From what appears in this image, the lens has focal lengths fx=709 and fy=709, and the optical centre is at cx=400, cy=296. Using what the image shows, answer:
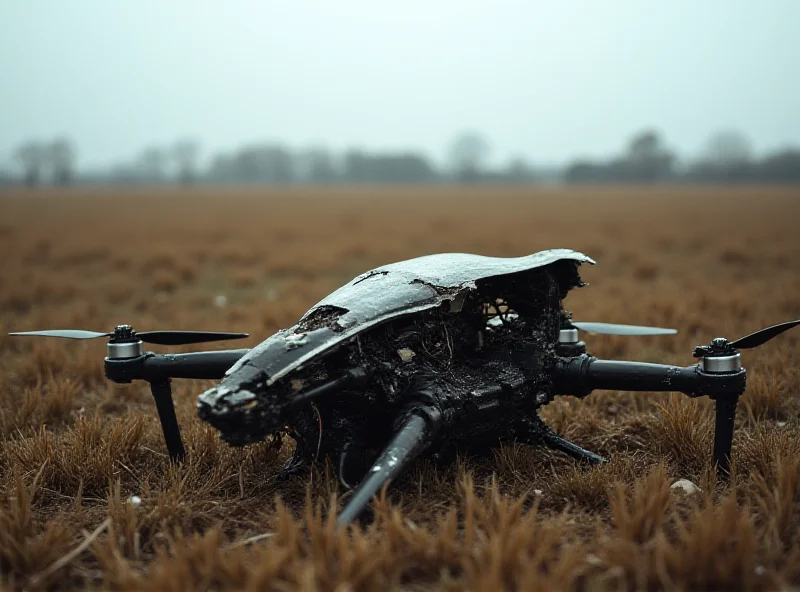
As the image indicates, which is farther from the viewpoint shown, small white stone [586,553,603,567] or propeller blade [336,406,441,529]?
propeller blade [336,406,441,529]

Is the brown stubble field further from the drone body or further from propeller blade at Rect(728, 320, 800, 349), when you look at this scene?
propeller blade at Rect(728, 320, 800, 349)

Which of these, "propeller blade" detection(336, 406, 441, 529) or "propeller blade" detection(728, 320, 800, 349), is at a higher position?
"propeller blade" detection(728, 320, 800, 349)

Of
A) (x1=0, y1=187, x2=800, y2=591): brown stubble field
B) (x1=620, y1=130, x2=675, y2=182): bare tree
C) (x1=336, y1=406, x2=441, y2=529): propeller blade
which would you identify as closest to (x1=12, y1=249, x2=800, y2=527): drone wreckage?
(x1=336, y1=406, x2=441, y2=529): propeller blade

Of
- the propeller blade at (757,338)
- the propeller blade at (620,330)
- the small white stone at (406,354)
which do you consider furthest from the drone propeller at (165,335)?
the propeller blade at (757,338)

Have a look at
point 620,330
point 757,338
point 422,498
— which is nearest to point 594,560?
point 422,498

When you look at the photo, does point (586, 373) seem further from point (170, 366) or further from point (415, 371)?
point (170, 366)

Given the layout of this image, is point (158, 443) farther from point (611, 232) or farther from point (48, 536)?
point (611, 232)

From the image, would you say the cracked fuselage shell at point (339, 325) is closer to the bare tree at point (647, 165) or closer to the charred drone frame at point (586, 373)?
the charred drone frame at point (586, 373)

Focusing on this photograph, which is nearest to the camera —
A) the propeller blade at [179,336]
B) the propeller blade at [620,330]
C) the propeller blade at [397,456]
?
the propeller blade at [397,456]

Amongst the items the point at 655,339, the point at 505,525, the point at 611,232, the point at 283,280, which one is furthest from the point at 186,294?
the point at 611,232
